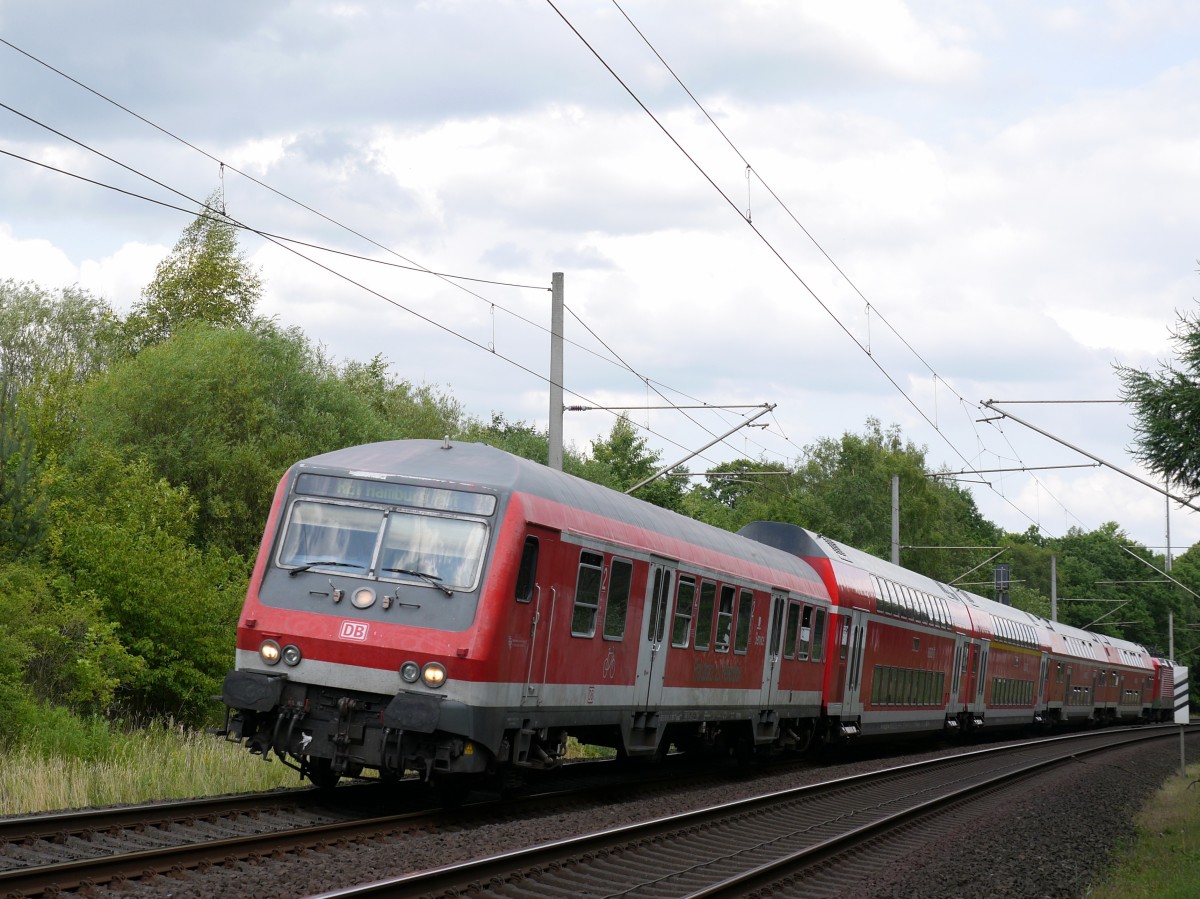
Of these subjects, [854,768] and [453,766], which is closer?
[453,766]

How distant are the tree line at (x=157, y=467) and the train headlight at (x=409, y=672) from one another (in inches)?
285

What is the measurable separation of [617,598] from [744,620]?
4629 mm

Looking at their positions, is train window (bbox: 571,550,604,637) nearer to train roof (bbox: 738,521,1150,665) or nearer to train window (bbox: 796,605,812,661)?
train window (bbox: 796,605,812,661)

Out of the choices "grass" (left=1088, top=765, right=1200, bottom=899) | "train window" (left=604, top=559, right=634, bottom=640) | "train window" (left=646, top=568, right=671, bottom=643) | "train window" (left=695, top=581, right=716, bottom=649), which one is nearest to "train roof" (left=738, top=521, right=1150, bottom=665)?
"train window" (left=695, top=581, right=716, bottom=649)

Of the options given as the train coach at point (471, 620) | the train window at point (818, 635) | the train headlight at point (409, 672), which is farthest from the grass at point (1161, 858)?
the train headlight at point (409, 672)

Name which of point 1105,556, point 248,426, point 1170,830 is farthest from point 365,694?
point 1105,556

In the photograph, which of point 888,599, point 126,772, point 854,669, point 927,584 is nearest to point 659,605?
point 126,772

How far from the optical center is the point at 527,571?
41.2 ft

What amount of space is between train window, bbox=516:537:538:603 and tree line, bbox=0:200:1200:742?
7659 millimetres

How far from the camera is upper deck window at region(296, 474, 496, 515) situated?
12375 mm

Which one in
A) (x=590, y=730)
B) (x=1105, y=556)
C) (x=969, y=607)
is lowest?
(x=590, y=730)

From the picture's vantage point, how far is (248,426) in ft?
111

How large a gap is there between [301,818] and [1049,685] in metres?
36.8

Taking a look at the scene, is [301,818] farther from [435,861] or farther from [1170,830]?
[1170,830]
